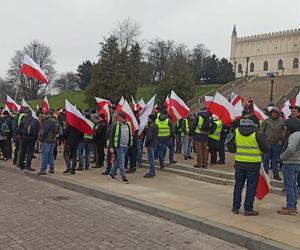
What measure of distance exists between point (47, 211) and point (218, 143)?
22.5ft

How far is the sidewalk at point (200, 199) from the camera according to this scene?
6980 millimetres

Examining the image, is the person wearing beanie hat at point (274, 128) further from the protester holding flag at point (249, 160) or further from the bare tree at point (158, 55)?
the bare tree at point (158, 55)

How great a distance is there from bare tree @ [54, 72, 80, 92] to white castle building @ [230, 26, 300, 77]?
3806cm

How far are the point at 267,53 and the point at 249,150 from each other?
96743mm

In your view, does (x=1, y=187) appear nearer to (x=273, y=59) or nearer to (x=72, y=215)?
(x=72, y=215)

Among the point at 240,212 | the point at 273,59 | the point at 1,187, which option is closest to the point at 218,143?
the point at 240,212

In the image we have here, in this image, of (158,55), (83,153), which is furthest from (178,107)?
(158,55)

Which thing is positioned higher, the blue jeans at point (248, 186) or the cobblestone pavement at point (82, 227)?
the blue jeans at point (248, 186)

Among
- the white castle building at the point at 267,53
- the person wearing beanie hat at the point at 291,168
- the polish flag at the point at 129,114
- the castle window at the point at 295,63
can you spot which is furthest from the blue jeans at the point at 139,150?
the castle window at the point at 295,63

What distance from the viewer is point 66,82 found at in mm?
95000

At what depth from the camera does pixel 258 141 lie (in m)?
7.69

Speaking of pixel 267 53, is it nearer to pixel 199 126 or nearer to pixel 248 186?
pixel 199 126

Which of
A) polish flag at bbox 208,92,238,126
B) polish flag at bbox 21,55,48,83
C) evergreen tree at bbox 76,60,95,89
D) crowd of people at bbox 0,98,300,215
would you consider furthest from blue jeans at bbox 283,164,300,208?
evergreen tree at bbox 76,60,95,89

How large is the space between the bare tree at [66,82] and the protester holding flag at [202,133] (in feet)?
263
